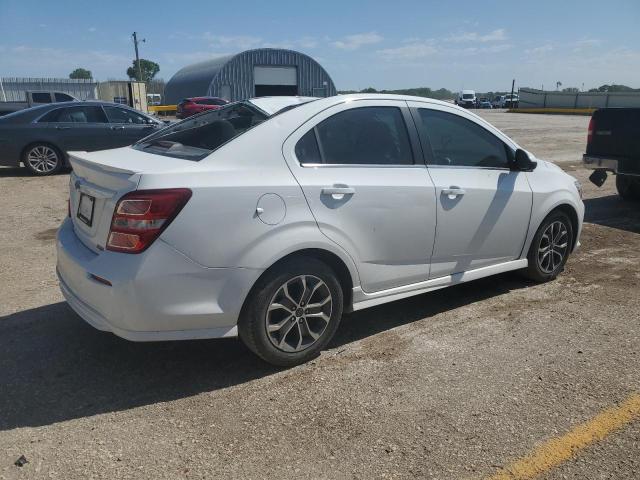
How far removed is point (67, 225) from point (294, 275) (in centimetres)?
166

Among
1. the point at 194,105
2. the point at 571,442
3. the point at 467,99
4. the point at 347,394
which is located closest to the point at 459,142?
the point at 347,394

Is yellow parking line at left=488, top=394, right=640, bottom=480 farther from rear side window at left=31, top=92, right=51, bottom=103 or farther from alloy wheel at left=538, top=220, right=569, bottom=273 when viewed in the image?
rear side window at left=31, top=92, right=51, bottom=103

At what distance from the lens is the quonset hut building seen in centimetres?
4588

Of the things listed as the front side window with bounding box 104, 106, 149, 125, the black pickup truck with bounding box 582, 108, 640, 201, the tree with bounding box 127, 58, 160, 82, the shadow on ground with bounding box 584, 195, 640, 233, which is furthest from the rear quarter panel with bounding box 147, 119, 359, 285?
the tree with bounding box 127, 58, 160, 82

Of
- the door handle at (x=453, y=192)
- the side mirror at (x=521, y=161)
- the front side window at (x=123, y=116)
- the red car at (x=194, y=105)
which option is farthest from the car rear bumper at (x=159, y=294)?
the red car at (x=194, y=105)

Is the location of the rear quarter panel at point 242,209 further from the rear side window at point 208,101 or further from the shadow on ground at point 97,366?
the rear side window at point 208,101

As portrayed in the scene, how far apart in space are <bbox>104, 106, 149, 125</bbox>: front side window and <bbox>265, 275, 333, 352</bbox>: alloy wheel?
10.0m

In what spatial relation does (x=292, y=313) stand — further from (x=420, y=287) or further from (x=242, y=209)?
(x=420, y=287)

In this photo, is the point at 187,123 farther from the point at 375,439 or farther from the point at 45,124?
the point at 45,124

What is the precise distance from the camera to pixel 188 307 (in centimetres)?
305

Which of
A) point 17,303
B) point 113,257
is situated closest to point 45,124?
point 17,303

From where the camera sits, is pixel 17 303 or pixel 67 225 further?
pixel 17 303

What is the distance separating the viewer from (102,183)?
10.6 feet

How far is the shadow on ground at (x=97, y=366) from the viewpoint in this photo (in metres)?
3.10
